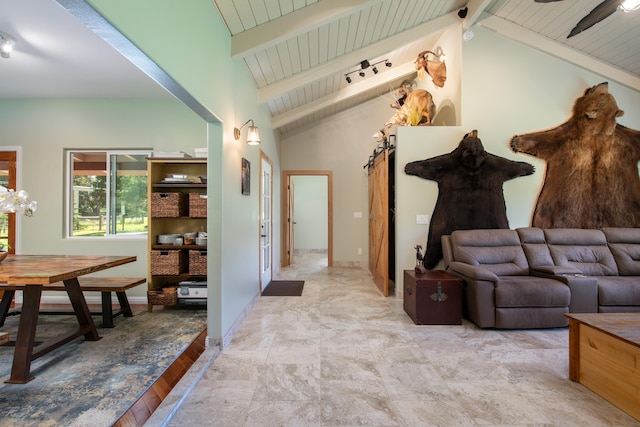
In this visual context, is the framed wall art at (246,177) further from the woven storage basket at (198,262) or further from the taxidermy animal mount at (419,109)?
the taxidermy animal mount at (419,109)

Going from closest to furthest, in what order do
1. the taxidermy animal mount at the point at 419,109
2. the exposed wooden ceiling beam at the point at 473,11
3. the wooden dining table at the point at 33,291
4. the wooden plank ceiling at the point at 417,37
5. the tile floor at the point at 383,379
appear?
1. the tile floor at the point at 383,379
2. the wooden dining table at the point at 33,291
3. the wooden plank ceiling at the point at 417,37
4. the exposed wooden ceiling beam at the point at 473,11
5. the taxidermy animal mount at the point at 419,109

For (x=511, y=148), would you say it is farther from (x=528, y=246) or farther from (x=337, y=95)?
(x=337, y=95)

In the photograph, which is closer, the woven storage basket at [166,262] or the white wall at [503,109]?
the woven storage basket at [166,262]

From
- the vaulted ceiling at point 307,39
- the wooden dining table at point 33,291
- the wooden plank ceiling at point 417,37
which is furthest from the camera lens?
the wooden plank ceiling at point 417,37

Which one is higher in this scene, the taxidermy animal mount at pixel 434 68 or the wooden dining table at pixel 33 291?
the taxidermy animal mount at pixel 434 68

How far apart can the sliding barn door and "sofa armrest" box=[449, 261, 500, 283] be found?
1.00 meters

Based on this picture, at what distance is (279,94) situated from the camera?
389 centimetres

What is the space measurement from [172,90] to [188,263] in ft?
7.56

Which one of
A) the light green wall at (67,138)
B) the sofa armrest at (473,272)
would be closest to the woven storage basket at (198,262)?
the light green wall at (67,138)

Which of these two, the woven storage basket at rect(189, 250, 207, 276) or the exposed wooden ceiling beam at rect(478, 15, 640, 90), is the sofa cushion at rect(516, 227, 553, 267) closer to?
the exposed wooden ceiling beam at rect(478, 15, 640, 90)

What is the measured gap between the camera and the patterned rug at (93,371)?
175 cm

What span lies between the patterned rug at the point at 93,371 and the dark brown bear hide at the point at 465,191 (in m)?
3.21

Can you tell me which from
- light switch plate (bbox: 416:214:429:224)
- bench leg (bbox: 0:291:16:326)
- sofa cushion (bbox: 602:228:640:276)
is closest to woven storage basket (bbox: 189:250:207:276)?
bench leg (bbox: 0:291:16:326)

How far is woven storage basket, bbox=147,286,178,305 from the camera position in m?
3.41
